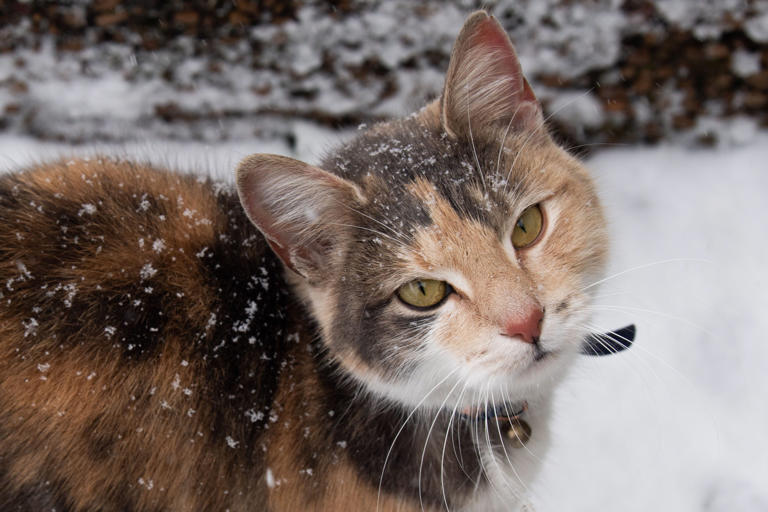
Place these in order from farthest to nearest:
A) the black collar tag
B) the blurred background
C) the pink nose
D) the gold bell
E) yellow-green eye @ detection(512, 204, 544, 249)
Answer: the blurred background
the gold bell
the black collar tag
yellow-green eye @ detection(512, 204, 544, 249)
the pink nose

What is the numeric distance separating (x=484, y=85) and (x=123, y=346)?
1.16 metres

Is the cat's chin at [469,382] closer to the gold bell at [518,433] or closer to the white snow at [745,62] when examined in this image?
the gold bell at [518,433]

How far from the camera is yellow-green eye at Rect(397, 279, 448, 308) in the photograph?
1688 mm

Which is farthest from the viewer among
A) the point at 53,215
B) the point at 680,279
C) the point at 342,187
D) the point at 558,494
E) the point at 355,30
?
the point at 355,30

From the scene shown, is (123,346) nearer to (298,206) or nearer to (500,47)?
(298,206)

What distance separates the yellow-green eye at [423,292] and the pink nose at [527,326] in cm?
20

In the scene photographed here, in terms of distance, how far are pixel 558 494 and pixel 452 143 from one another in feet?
4.96

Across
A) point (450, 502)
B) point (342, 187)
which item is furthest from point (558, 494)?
point (342, 187)

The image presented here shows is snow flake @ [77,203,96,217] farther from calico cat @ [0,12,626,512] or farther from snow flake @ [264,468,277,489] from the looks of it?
snow flake @ [264,468,277,489]

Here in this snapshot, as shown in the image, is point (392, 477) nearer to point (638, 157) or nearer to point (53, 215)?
point (53, 215)

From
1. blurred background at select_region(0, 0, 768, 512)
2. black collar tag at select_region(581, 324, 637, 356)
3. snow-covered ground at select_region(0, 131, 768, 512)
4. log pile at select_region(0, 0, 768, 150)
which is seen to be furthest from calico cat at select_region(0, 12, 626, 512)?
log pile at select_region(0, 0, 768, 150)

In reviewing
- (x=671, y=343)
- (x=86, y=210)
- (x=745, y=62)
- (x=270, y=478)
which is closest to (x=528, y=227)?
(x=270, y=478)

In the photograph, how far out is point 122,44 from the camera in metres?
3.41

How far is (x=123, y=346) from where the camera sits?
1.73 metres
